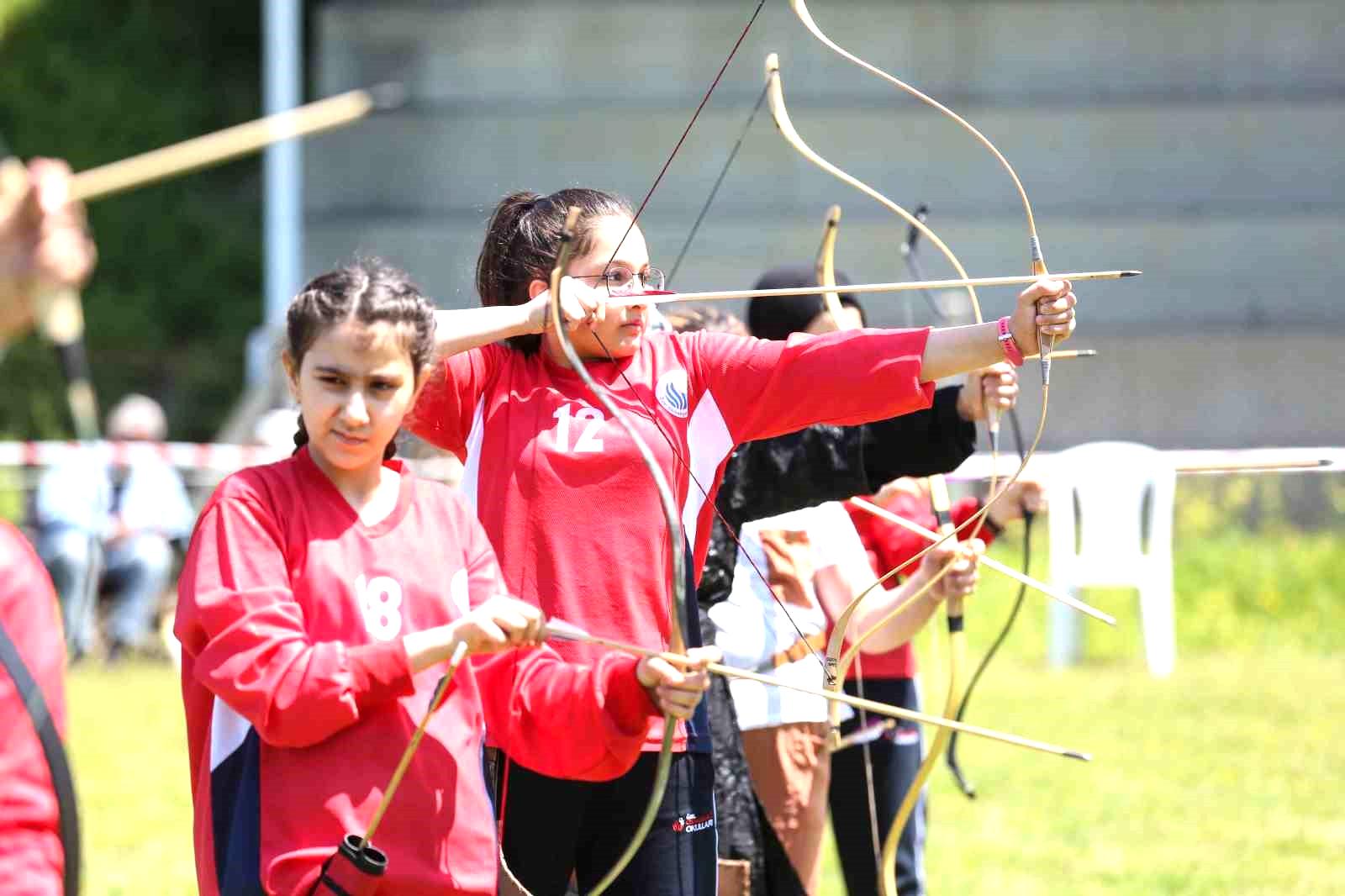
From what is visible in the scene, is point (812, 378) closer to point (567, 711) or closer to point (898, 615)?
point (567, 711)

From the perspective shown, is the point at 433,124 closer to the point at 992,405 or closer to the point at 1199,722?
the point at 1199,722

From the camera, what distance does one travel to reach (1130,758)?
698 centimetres

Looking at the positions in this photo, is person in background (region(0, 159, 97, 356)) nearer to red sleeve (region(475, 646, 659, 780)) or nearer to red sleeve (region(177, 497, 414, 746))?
red sleeve (region(177, 497, 414, 746))

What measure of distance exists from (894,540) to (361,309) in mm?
1843

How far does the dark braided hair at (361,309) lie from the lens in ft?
7.53

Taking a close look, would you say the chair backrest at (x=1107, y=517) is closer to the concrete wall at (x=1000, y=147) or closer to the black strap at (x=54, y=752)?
the concrete wall at (x=1000, y=147)

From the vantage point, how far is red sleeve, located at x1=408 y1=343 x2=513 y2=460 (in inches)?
106

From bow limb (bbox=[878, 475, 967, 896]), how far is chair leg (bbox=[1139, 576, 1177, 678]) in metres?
6.01

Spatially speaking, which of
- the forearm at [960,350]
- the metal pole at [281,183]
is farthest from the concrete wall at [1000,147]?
the forearm at [960,350]

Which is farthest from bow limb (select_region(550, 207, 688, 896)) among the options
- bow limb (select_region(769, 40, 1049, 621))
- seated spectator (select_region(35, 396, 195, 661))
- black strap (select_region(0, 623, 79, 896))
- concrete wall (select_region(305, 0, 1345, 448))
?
concrete wall (select_region(305, 0, 1345, 448))

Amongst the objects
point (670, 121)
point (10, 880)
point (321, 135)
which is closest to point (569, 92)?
point (670, 121)

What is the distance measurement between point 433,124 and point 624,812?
13393 millimetres

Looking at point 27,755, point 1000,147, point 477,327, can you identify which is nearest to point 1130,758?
point 477,327

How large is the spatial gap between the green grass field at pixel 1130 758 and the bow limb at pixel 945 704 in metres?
1.76
